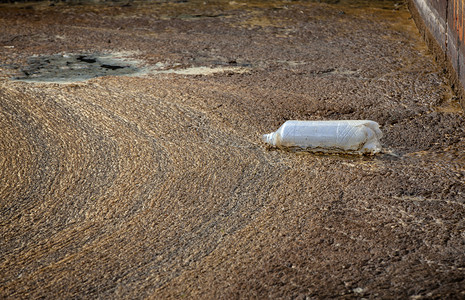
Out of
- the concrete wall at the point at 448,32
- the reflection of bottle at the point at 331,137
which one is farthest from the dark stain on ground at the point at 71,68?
Answer: the concrete wall at the point at 448,32

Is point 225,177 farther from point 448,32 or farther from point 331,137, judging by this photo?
point 448,32

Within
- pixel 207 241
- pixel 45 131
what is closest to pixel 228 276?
pixel 207 241

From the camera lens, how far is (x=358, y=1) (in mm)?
7891

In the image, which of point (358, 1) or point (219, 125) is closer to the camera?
point (219, 125)

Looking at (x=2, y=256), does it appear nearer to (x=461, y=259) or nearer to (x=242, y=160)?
(x=242, y=160)

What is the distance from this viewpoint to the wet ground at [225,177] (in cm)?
241

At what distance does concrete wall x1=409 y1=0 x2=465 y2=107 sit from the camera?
4.40 meters

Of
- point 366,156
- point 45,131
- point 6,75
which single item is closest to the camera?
point 366,156

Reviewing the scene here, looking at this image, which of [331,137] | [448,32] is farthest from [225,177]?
[448,32]

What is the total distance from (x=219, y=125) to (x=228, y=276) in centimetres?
172

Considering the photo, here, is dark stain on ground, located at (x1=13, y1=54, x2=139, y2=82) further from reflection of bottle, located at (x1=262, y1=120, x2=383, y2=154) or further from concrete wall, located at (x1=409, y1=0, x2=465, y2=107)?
concrete wall, located at (x1=409, y1=0, x2=465, y2=107)

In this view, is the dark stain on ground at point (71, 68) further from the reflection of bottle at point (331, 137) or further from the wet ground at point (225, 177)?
the reflection of bottle at point (331, 137)

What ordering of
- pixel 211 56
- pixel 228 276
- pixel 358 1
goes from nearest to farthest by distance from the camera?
pixel 228 276 → pixel 211 56 → pixel 358 1

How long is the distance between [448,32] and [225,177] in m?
2.80
